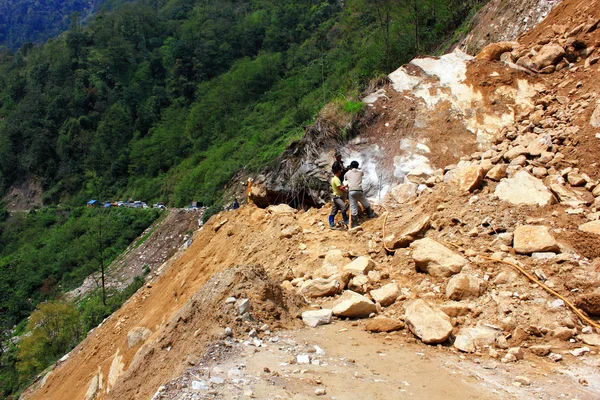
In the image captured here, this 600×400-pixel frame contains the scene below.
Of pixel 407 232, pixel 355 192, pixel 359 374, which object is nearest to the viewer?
pixel 359 374

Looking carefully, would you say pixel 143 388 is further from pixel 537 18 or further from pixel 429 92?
pixel 537 18

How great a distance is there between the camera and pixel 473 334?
345 centimetres

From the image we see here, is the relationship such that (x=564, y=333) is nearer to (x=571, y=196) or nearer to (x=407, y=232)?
(x=571, y=196)

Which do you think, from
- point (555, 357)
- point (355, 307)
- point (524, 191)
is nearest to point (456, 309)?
point (555, 357)

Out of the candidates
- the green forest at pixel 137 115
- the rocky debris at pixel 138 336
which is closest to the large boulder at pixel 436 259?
the rocky debris at pixel 138 336

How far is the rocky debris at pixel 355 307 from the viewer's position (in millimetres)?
4109

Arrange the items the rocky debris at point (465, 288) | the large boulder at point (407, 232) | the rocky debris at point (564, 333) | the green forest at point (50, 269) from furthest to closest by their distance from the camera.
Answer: the green forest at point (50, 269) < the large boulder at point (407, 232) < the rocky debris at point (465, 288) < the rocky debris at point (564, 333)

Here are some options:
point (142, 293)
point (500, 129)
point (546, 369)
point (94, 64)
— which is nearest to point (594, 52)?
point (500, 129)

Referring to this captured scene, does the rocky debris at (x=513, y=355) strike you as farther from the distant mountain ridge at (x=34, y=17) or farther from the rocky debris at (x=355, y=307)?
the distant mountain ridge at (x=34, y=17)

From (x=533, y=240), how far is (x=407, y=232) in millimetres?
1487

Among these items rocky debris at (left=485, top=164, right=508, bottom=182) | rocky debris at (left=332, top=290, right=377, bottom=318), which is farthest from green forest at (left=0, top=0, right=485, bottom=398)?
rocky debris at (left=332, top=290, right=377, bottom=318)

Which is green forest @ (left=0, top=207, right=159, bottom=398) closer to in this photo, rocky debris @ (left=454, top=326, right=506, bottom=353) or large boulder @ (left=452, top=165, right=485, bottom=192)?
large boulder @ (left=452, top=165, right=485, bottom=192)

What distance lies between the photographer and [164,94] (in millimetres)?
56938

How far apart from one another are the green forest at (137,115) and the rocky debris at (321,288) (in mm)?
12679
